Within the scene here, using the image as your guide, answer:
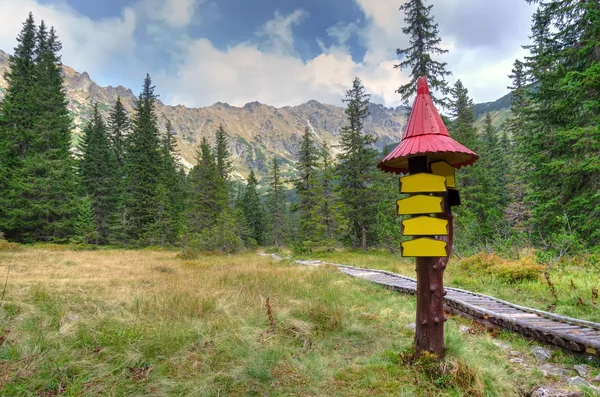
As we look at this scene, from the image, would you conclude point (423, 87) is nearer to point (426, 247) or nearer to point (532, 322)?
point (426, 247)

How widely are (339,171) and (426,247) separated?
24.0 metres

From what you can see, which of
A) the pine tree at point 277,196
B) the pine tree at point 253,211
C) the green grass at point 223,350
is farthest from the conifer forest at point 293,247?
A: the pine tree at point 253,211

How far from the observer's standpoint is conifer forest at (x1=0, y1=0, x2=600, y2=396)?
3477 millimetres

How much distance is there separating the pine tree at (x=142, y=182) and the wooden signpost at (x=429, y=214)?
29.0 m

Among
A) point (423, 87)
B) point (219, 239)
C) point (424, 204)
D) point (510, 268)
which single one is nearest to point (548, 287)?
point (510, 268)

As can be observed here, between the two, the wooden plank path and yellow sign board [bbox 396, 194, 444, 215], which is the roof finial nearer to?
yellow sign board [bbox 396, 194, 444, 215]

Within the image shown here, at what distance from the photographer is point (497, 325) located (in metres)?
5.68

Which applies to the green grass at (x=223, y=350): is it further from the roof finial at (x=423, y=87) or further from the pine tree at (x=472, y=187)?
the pine tree at (x=472, y=187)

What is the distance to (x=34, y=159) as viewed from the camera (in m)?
22.1

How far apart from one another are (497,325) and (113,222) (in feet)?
112

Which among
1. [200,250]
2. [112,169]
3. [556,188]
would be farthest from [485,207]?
[112,169]

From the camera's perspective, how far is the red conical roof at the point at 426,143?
3.50 m

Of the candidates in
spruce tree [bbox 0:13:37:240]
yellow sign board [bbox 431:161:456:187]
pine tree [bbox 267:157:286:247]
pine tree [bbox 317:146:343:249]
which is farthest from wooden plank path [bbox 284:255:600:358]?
pine tree [bbox 267:157:286:247]

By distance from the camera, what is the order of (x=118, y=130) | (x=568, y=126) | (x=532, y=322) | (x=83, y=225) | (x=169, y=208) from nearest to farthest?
(x=532, y=322) → (x=568, y=126) → (x=83, y=225) → (x=169, y=208) → (x=118, y=130)
